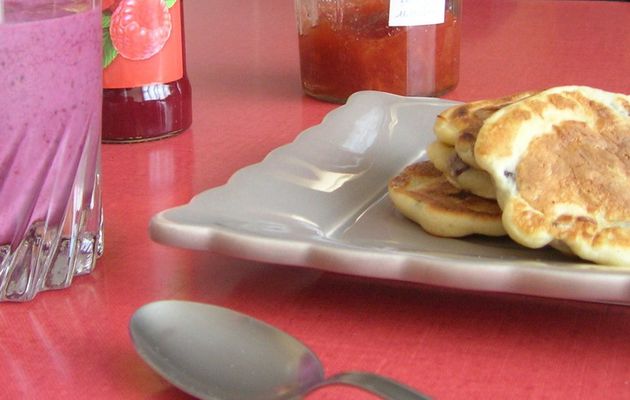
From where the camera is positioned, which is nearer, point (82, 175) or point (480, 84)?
point (82, 175)

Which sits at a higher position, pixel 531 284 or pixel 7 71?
pixel 7 71

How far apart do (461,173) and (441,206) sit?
0.03 m

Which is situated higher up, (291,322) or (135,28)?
(135,28)

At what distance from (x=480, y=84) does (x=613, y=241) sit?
2.14ft

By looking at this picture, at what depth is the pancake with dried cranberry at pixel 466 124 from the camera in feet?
2.54

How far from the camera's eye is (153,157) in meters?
1.05

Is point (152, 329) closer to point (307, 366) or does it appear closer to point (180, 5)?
point (307, 366)

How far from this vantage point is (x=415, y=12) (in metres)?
1.19

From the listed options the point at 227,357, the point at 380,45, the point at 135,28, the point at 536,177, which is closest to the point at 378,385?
the point at 227,357

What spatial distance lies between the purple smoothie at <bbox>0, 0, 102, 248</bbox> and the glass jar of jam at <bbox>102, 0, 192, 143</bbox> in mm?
260

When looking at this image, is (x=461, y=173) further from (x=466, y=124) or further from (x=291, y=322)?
(x=291, y=322)

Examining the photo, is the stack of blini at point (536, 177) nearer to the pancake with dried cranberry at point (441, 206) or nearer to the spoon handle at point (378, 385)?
the pancake with dried cranberry at point (441, 206)

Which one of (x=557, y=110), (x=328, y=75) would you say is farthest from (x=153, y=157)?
(x=557, y=110)

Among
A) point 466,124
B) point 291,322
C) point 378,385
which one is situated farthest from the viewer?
point 466,124
